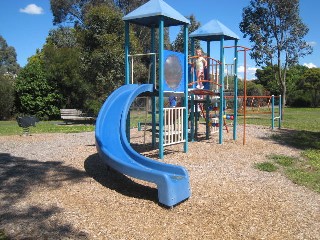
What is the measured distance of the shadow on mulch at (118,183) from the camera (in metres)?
5.40

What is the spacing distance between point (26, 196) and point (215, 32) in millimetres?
7478

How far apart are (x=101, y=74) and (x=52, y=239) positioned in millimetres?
14839

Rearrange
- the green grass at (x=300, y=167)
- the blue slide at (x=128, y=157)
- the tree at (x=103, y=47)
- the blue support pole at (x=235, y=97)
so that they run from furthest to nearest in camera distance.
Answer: the tree at (x=103, y=47), the blue support pole at (x=235, y=97), the green grass at (x=300, y=167), the blue slide at (x=128, y=157)

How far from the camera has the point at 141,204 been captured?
4965mm

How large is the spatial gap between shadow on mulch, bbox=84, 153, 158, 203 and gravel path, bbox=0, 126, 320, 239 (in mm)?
15

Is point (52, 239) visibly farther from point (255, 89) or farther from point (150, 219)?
point (255, 89)

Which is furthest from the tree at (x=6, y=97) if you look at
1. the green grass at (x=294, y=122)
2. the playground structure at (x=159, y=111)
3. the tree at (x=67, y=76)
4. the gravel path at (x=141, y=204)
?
the gravel path at (x=141, y=204)

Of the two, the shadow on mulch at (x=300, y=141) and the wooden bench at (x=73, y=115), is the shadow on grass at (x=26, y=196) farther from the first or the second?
the wooden bench at (x=73, y=115)

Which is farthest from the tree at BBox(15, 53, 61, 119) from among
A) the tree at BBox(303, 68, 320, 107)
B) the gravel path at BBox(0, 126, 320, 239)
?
the tree at BBox(303, 68, 320, 107)

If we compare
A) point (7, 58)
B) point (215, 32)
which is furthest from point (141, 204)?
point (7, 58)

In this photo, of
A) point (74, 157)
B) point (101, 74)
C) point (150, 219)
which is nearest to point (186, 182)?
point (150, 219)

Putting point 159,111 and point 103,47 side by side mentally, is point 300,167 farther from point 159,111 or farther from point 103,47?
point 103,47

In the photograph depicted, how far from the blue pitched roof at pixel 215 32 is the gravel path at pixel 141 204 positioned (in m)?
4.33

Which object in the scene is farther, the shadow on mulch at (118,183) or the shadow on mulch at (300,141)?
the shadow on mulch at (300,141)
